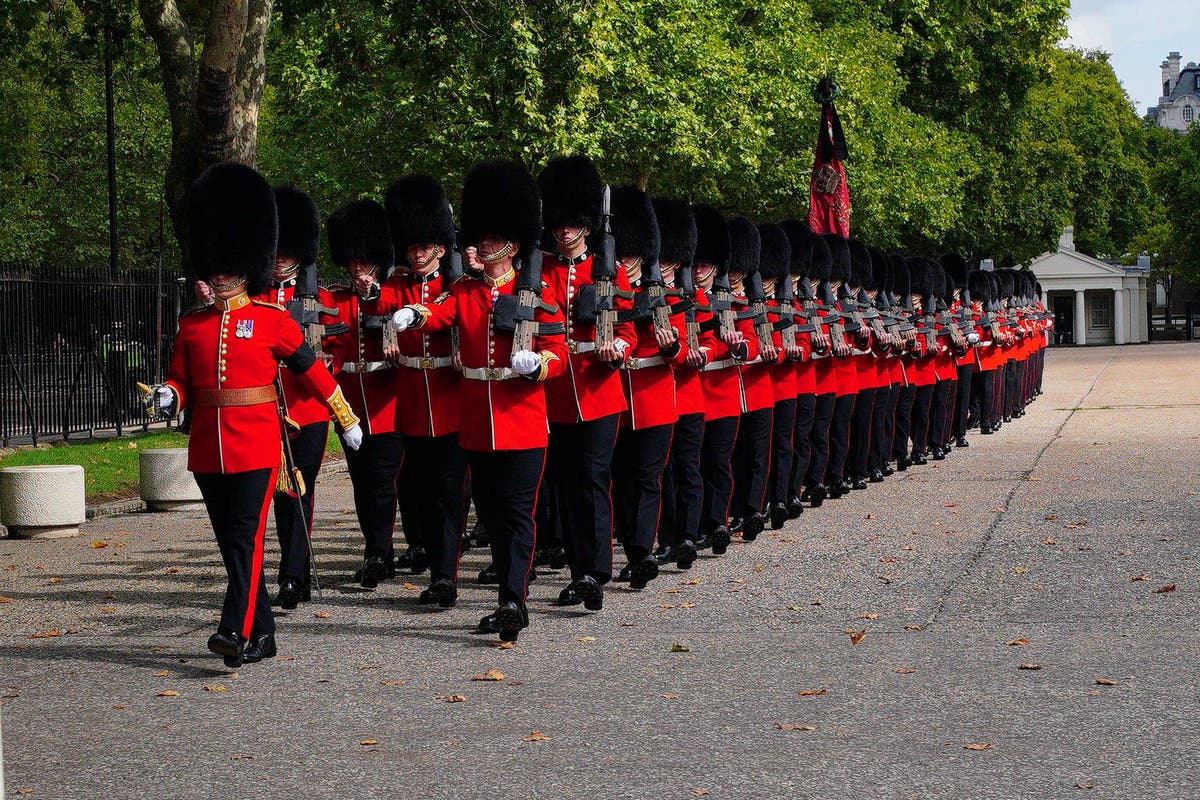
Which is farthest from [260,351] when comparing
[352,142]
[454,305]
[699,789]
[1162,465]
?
[352,142]

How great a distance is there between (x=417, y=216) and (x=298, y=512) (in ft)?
7.11

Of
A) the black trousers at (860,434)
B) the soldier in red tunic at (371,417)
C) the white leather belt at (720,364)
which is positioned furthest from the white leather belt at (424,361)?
the black trousers at (860,434)

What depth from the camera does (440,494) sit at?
9680mm

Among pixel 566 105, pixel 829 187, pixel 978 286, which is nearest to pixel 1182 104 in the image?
pixel 566 105

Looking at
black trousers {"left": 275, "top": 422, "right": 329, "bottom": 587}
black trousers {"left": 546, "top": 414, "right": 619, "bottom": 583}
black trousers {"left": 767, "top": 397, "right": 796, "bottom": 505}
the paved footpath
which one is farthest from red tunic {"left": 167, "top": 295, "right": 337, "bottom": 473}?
black trousers {"left": 767, "top": 397, "right": 796, "bottom": 505}

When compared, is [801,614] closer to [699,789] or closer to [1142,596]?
[1142,596]

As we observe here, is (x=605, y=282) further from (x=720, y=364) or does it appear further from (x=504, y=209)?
(x=720, y=364)

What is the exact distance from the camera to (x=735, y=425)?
38.0 feet

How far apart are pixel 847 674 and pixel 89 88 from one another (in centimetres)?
4303

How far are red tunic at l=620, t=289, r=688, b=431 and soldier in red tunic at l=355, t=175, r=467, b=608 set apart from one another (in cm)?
90

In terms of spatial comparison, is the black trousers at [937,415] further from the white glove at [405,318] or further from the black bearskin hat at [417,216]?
the white glove at [405,318]

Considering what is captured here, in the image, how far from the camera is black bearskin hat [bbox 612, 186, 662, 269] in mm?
10281

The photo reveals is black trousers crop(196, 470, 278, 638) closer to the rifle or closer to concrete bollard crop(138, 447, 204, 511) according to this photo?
the rifle

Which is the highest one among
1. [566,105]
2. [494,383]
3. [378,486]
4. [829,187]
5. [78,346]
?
[566,105]
